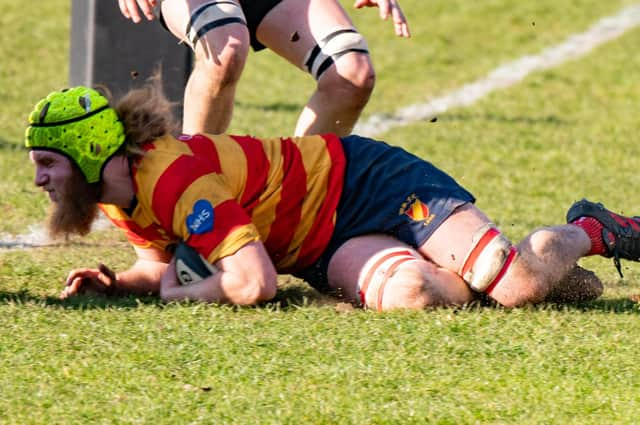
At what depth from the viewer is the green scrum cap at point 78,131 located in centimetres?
438

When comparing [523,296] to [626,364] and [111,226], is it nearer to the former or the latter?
[626,364]

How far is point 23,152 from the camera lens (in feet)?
25.7

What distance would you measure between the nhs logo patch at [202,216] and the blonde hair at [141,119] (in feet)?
0.93

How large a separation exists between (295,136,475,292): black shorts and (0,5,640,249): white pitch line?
1.91 meters

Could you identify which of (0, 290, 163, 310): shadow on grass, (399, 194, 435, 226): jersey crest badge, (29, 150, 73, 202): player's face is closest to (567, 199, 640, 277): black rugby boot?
(399, 194, 435, 226): jersey crest badge

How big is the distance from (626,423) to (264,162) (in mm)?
1752

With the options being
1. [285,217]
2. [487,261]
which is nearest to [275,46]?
[285,217]

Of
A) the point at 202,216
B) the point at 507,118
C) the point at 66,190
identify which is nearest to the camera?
the point at 202,216

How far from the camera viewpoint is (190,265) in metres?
4.43

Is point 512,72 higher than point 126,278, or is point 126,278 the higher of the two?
→ point 512,72

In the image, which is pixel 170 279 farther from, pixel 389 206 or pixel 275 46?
pixel 275 46

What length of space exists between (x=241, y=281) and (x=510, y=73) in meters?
7.81

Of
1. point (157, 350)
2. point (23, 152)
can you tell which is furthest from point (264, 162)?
point (23, 152)

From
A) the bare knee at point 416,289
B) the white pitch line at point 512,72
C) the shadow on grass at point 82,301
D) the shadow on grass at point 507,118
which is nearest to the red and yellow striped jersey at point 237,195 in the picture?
the shadow on grass at point 82,301
